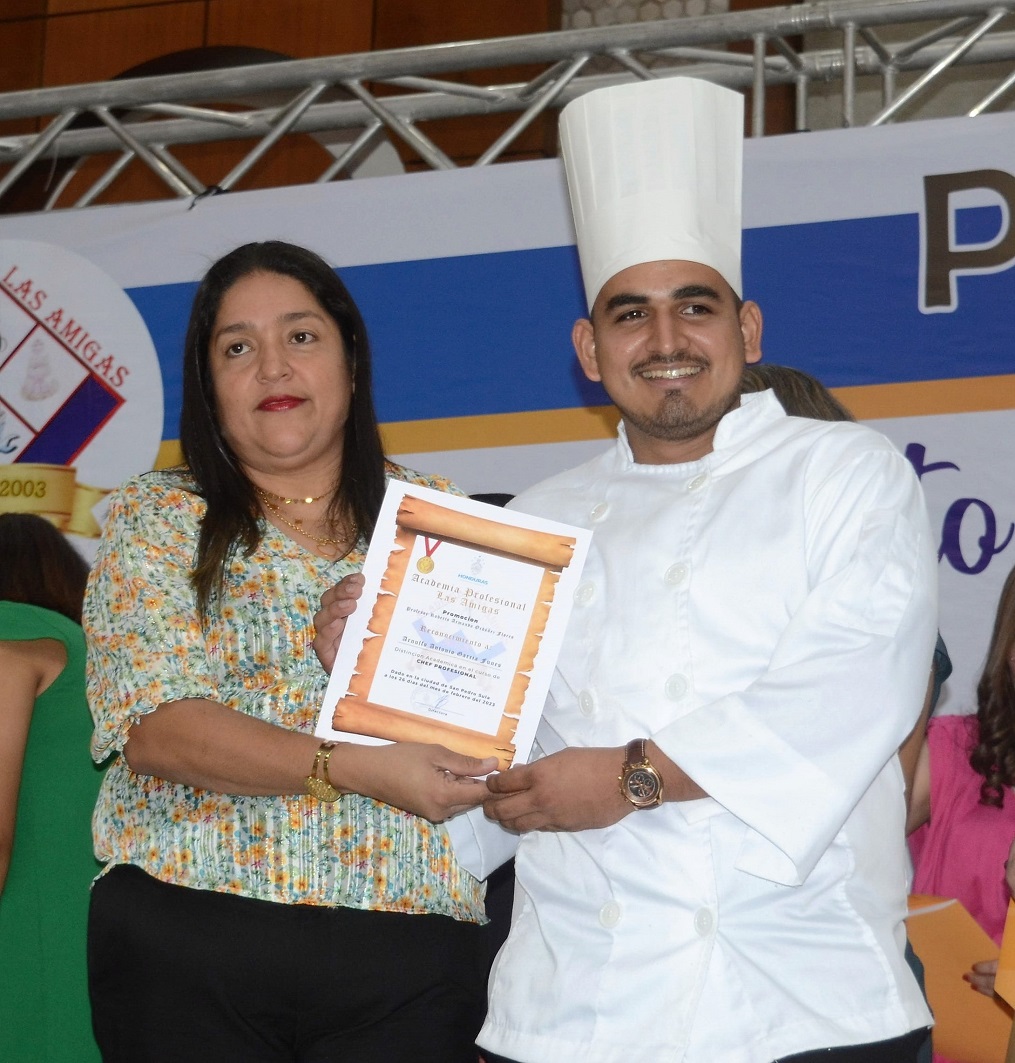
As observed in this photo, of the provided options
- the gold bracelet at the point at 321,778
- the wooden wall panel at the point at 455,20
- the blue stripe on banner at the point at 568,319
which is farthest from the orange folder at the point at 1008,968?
the wooden wall panel at the point at 455,20

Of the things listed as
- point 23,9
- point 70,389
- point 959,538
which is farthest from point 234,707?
point 23,9

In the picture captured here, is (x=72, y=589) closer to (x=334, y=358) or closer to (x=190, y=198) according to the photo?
(x=334, y=358)

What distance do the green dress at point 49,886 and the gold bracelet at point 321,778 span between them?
34.4 inches

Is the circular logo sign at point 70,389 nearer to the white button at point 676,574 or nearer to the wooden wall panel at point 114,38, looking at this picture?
the white button at point 676,574

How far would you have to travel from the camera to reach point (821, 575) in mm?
1822

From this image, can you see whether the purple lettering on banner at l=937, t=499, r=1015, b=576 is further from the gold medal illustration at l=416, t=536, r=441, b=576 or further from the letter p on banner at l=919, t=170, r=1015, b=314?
the gold medal illustration at l=416, t=536, r=441, b=576

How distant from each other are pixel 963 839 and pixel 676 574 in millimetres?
1284

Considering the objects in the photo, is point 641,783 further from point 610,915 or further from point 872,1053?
point 872,1053

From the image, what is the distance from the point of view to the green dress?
8.36ft

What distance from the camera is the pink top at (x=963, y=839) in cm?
282

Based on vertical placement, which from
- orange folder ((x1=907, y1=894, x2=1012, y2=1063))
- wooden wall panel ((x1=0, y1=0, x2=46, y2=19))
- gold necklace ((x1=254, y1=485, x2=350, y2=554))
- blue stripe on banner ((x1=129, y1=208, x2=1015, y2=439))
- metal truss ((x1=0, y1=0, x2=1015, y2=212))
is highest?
wooden wall panel ((x1=0, y1=0, x2=46, y2=19))

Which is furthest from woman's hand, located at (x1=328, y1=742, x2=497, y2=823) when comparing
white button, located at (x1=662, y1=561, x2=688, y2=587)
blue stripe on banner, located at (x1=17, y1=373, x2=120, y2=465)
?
blue stripe on banner, located at (x1=17, y1=373, x2=120, y2=465)

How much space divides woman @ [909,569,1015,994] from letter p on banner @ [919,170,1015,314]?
82 cm

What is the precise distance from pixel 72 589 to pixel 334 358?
90cm
